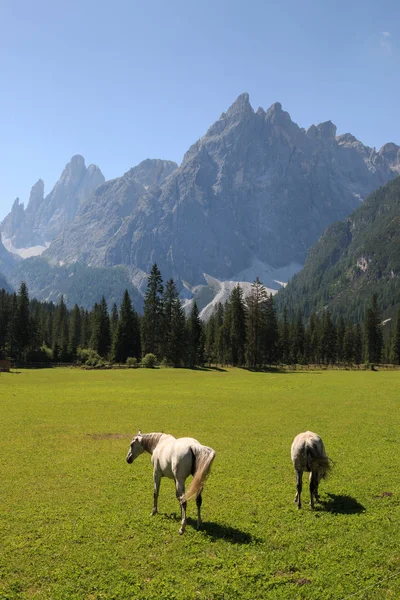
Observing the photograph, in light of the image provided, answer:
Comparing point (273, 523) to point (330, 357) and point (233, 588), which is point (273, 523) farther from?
point (330, 357)

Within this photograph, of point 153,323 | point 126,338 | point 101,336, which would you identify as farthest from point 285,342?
point 101,336

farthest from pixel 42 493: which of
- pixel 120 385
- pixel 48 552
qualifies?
pixel 120 385

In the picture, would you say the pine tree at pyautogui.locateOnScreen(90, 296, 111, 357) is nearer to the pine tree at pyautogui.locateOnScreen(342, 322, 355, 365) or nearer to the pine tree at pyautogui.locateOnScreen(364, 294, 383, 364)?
the pine tree at pyautogui.locateOnScreen(342, 322, 355, 365)

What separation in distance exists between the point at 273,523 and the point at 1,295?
5717 inches

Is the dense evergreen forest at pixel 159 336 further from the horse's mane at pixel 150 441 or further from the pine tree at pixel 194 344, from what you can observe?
the horse's mane at pixel 150 441

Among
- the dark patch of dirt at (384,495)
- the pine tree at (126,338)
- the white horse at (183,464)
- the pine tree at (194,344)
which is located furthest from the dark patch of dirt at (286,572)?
the pine tree at (126,338)

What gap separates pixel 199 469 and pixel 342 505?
219 inches

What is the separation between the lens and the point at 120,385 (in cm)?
5516

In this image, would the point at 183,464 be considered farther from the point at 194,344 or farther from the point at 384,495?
the point at 194,344

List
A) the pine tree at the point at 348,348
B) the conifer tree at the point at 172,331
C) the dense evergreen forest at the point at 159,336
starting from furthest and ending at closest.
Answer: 1. the pine tree at the point at 348,348
2. the dense evergreen forest at the point at 159,336
3. the conifer tree at the point at 172,331

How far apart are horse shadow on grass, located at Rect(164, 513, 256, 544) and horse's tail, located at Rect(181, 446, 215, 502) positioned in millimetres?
1115

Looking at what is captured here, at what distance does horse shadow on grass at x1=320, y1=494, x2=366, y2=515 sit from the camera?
13883 millimetres

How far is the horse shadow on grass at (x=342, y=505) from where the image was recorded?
13883mm

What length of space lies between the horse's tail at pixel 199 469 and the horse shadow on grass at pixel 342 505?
4705 mm
